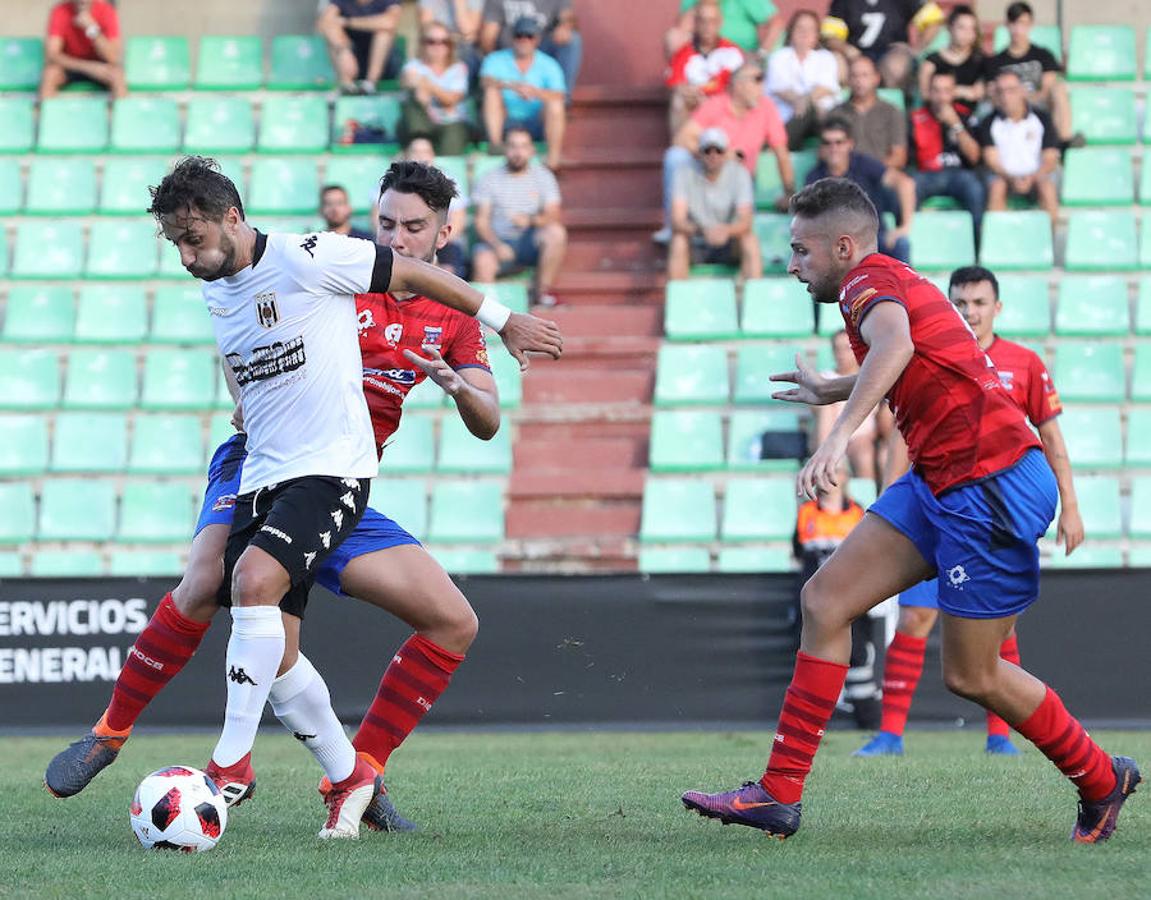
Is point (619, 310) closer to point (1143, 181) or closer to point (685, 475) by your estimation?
point (685, 475)

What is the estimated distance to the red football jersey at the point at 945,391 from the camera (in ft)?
17.9

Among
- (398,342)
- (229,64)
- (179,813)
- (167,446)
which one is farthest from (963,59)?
(179,813)

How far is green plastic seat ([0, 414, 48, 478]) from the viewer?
13266mm

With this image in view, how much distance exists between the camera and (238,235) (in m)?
5.36

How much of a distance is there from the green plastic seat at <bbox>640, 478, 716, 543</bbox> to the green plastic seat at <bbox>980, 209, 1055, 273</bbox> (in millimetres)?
3104

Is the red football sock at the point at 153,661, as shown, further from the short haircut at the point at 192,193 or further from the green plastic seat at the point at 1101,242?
the green plastic seat at the point at 1101,242

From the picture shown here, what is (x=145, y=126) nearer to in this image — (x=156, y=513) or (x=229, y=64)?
(x=229, y=64)

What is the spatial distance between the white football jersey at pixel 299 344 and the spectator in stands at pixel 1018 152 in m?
9.59

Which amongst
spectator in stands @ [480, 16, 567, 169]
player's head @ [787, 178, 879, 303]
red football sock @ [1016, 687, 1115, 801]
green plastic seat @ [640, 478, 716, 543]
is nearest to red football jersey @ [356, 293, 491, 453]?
player's head @ [787, 178, 879, 303]

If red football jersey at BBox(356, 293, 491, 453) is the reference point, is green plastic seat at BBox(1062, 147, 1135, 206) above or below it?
above

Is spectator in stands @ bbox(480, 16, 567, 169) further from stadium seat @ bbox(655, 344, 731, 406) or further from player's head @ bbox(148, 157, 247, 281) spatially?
player's head @ bbox(148, 157, 247, 281)

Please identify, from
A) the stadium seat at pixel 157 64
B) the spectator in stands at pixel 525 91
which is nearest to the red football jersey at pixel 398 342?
the spectator in stands at pixel 525 91

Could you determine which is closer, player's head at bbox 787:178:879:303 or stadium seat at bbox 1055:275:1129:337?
player's head at bbox 787:178:879:303

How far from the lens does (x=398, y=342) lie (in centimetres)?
605
